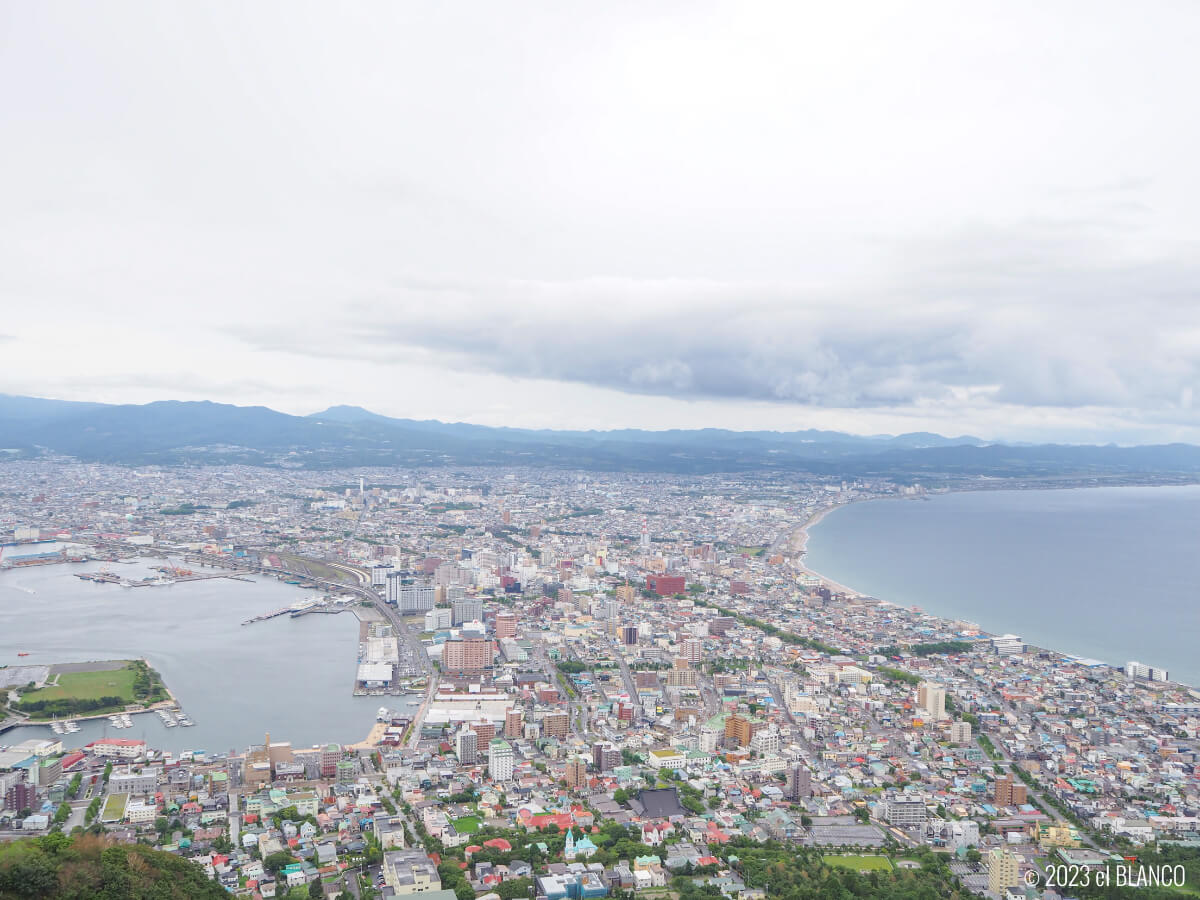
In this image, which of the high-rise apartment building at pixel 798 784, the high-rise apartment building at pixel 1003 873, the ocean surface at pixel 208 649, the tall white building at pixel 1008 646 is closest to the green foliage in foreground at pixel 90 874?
the ocean surface at pixel 208 649

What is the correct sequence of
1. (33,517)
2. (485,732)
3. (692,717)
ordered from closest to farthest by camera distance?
1. (485,732)
2. (692,717)
3. (33,517)

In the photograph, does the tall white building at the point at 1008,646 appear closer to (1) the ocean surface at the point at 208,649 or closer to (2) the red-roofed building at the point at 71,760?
(1) the ocean surface at the point at 208,649

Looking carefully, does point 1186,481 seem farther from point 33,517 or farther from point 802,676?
point 33,517

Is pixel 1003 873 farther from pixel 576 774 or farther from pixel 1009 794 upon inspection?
pixel 576 774

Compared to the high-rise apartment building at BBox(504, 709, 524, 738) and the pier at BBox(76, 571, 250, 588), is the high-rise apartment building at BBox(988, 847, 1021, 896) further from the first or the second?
the pier at BBox(76, 571, 250, 588)

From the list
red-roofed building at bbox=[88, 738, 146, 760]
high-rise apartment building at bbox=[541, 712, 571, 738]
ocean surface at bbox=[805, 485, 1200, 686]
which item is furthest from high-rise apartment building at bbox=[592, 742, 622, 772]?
ocean surface at bbox=[805, 485, 1200, 686]

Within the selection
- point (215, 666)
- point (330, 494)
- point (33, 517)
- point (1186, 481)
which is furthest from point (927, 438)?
point (215, 666)
